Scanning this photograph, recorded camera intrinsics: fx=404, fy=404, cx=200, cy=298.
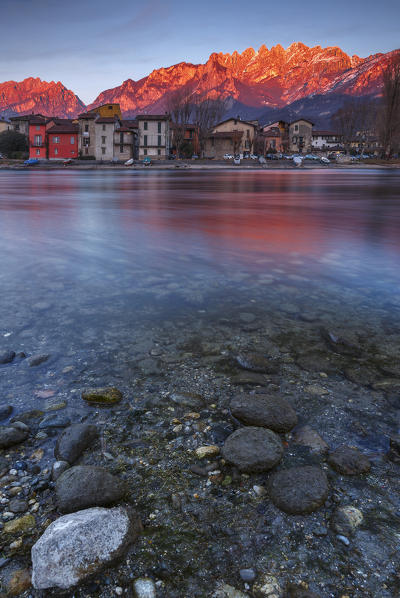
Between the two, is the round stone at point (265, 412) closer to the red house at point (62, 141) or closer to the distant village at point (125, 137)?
the distant village at point (125, 137)

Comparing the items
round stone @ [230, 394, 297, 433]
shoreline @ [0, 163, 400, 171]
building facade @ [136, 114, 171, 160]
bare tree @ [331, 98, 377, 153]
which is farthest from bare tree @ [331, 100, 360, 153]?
round stone @ [230, 394, 297, 433]

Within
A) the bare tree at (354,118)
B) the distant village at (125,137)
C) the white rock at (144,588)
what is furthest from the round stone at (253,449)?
the bare tree at (354,118)

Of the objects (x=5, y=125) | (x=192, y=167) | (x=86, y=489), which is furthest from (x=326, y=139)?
(x=86, y=489)

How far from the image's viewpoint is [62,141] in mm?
78375

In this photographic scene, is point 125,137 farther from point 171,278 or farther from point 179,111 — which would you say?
point 171,278

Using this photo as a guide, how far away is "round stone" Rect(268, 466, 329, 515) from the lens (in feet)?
6.03

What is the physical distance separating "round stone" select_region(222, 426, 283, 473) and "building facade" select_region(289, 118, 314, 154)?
395 ft

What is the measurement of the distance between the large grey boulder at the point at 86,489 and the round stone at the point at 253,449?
1.95ft

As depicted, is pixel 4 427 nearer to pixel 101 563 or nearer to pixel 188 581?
pixel 101 563

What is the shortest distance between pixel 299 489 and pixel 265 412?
1.99 feet

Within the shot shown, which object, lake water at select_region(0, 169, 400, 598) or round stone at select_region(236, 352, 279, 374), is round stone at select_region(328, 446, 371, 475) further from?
round stone at select_region(236, 352, 279, 374)

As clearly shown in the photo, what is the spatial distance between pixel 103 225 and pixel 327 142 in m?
138

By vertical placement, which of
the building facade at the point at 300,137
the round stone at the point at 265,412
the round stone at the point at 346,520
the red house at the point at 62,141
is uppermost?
the building facade at the point at 300,137

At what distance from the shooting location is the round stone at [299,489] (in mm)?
1837
